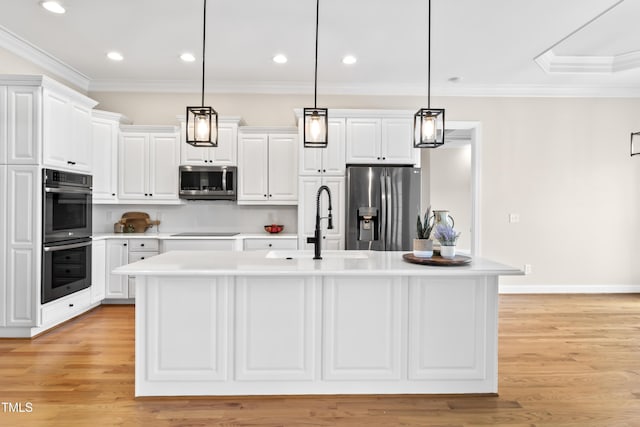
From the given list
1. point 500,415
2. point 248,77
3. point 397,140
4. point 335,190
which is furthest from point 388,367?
point 248,77

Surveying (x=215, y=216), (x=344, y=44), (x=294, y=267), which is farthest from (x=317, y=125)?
(x=215, y=216)

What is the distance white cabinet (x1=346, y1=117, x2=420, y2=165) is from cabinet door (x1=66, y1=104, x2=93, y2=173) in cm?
287

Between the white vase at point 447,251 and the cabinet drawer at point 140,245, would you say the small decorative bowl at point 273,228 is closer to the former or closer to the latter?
the cabinet drawer at point 140,245

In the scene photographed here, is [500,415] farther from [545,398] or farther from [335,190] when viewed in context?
[335,190]

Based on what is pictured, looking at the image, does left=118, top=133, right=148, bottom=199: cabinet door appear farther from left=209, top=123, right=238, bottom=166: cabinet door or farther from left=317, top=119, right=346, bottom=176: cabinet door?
left=317, top=119, right=346, bottom=176: cabinet door

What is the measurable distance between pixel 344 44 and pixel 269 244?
2.39 m

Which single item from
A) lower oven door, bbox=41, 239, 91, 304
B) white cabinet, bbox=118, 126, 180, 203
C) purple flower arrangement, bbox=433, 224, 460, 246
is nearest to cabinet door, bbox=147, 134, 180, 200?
white cabinet, bbox=118, 126, 180, 203

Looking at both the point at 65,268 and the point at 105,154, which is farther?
the point at 105,154

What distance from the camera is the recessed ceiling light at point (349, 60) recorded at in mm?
4203

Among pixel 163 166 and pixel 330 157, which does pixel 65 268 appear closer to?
pixel 163 166

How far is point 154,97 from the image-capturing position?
5078 mm

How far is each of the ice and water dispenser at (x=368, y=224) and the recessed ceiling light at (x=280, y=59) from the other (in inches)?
73.3

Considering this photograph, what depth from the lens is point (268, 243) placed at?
15.4ft

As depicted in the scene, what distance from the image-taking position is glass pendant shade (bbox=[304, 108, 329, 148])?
7.97 ft
